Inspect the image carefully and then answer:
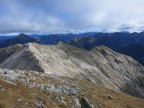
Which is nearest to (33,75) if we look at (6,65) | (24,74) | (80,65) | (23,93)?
(24,74)

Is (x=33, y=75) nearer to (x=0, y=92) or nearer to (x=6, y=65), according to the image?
(x=0, y=92)

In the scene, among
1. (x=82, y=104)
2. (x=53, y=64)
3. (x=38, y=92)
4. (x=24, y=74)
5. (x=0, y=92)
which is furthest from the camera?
(x=53, y=64)

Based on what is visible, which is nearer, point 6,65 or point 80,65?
point 6,65

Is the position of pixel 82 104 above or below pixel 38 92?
below

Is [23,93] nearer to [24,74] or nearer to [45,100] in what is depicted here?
[45,100]

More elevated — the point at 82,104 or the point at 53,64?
the point at 82,104

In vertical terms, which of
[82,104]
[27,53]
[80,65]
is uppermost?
[82,104]

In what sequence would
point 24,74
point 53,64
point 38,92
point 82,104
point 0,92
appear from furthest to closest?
point 53,64, point 24,74, point 82,104, point 38,92, point 0,92

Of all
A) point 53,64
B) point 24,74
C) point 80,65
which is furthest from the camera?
point 80,65

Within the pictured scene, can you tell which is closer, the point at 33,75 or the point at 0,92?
the point at 0,92
